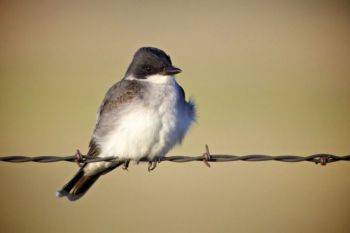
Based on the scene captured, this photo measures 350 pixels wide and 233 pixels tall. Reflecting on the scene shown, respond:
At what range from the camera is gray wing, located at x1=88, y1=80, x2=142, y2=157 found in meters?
7.18

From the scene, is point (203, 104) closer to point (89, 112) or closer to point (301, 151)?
point (89, 112)

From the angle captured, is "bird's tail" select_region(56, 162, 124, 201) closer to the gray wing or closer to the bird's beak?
the gray wing

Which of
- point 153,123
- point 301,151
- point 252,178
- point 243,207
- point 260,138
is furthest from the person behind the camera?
point 260,138

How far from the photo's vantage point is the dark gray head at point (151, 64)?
24.7 feet

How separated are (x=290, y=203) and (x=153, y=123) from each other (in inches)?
208

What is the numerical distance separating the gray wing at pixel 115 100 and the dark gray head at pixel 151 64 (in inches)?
7.3

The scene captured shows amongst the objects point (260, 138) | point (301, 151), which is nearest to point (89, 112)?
point (260, 138)

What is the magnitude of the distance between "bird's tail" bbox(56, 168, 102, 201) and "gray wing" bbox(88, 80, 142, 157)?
266 mm

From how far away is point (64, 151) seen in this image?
43.6ft

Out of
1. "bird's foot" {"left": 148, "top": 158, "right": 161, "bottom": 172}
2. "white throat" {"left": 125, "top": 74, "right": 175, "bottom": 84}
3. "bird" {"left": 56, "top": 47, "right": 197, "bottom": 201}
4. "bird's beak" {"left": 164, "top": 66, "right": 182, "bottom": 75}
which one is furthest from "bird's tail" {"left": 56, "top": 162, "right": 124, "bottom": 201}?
"bird's beak" {"left": 164, "top": 66, "right": 182, "bottom": 75}

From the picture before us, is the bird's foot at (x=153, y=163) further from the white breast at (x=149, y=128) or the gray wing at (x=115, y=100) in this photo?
the gray wing at (x=115, y=100)

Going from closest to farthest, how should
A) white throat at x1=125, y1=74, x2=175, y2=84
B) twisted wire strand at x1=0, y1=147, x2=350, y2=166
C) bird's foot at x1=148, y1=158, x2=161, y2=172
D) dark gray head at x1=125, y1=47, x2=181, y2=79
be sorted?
twisted wire strand at x1=0, y1=147, x2=350, y2=166
bird's foot at x1=148, y1=158, x2=161, y2=172
white throat at x1=125, y1=74, x2=175, y2=84
dark gray head at x1=125, y1=47, x2=181, y2=79

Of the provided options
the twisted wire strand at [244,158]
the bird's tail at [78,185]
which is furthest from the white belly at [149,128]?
the twisted wire strand at [244,158]

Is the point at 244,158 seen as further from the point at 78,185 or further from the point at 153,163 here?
the point at 78,185
